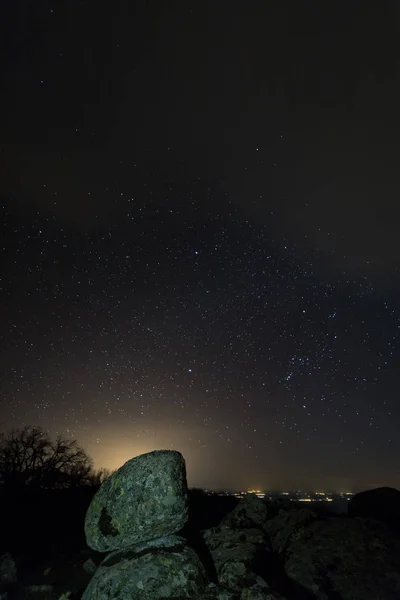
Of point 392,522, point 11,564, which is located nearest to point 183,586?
point 11,564

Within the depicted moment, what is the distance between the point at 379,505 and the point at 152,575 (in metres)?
17.4

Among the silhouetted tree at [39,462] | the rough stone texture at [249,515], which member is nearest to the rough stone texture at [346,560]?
the rough stone texture at [249,515]

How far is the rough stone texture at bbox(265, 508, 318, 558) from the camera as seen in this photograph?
2009 cm

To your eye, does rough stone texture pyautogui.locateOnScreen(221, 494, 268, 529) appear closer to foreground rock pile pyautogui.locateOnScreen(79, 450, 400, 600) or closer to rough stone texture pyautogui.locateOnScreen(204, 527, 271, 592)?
foreground rock pile pyautogui.locateOnScreen(79, 450, 400, 600)

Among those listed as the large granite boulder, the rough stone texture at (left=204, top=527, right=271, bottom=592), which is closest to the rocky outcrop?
the rough stone texture at (left=204, top=527, right=271, bottom=592)

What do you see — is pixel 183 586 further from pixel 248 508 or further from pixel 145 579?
pixel 248 508

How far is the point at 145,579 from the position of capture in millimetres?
12273

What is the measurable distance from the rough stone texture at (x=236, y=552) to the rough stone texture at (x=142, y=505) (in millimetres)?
2976

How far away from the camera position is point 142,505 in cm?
1368

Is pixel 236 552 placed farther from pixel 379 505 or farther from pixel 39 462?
pixel 39 462

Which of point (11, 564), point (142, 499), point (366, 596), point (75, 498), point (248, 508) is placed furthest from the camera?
point (75, 498)

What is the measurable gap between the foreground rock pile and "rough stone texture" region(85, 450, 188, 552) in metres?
0.03

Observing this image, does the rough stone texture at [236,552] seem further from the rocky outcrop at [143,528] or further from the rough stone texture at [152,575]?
the rocky outcrop at [143,528]

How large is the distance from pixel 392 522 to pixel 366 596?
937 centimetres
